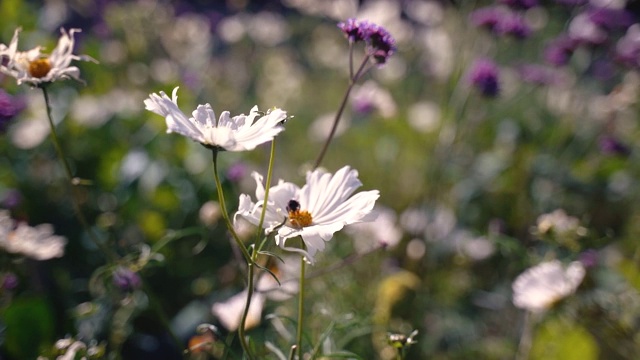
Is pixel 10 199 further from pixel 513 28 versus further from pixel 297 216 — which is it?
pixel 513 28

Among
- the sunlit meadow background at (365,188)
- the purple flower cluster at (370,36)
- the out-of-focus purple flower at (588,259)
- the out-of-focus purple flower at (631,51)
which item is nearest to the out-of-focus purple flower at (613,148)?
the sunlit meadow background at (365,188)

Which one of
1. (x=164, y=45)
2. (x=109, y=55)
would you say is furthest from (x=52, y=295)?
(x=164, y=45)

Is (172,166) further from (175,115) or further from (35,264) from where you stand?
(175,115)

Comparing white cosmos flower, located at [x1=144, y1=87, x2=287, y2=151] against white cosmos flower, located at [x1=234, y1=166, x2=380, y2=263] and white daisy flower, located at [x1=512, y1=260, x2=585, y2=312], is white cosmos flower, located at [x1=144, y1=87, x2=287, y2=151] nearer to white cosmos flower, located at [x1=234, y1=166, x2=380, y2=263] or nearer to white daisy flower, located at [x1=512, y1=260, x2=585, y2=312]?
white cosmos flower, located at [x1=234, y1=166, x2=380, y2=263]

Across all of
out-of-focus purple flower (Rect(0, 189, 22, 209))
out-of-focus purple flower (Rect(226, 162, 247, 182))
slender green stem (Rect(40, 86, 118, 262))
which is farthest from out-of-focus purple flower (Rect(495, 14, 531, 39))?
out-of-focus purple flower (Rect(0, 189, 22, 209))

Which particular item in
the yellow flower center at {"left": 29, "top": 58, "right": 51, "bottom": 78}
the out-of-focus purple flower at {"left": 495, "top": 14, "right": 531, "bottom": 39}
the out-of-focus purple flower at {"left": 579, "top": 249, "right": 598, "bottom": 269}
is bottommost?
the out-of-focus purple flower at {"left": 579, "top": 249, "right": 598, "bottom": 269}

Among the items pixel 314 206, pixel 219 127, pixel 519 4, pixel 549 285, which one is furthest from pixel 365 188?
pixel 219 127
